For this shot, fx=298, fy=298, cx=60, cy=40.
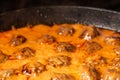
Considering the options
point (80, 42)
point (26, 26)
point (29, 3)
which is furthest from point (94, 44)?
point (29, 3)

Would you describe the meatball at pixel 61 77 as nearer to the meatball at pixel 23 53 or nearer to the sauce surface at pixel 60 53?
the sauce surface at pixel 60 53

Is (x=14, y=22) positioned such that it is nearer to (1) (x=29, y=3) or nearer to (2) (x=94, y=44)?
(1) (x=29, y=3)

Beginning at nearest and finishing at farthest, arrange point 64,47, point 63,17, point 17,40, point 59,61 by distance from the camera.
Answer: point 59,61
point 64,47
point 17,40
point 63,17

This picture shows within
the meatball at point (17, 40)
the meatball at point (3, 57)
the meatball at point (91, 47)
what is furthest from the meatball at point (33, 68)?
the meatball at point (91, 47)

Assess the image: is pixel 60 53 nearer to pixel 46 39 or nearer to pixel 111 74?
pixel 46 39

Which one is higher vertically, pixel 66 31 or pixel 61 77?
pixel 66 31

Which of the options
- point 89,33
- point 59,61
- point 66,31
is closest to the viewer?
point 59,61

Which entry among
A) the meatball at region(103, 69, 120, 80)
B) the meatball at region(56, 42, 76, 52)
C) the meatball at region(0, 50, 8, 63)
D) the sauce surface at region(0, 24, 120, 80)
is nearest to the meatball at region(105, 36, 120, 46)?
the sauce surface at region(0, 24, 120, 80)

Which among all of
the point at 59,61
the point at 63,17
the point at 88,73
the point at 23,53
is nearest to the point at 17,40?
the point at 23,53
